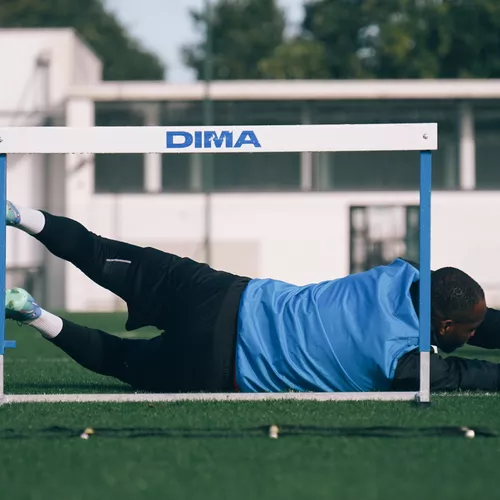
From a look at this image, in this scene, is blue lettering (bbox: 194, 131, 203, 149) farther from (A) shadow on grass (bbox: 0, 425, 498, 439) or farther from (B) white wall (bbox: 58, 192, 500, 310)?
(B) white wall (bbox: 58, 192, 500, 310)

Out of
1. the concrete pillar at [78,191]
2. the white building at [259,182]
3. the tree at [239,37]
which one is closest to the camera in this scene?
the concrete pillar at [78,191]

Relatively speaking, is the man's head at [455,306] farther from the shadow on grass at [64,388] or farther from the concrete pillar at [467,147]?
the concrete pillar at [467,147]

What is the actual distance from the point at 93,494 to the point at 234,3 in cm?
5504

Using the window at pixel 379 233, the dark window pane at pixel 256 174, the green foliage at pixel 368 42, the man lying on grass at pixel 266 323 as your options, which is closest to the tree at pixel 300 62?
the green foliage at pixel 368 42

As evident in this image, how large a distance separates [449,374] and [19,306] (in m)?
2.12

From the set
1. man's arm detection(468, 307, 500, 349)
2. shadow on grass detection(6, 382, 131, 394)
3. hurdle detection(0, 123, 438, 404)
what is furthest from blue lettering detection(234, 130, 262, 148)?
shadow on grass detection(6, 382, 131, 394)

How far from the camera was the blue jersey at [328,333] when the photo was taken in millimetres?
5953

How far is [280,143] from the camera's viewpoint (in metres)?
5.88

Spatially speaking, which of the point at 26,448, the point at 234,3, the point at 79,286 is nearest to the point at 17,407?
the point at 26,448

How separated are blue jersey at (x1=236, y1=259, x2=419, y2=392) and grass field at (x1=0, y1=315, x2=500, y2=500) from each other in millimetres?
204

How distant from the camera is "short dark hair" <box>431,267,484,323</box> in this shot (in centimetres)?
605

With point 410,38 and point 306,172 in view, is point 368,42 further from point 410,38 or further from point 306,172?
point 306,172

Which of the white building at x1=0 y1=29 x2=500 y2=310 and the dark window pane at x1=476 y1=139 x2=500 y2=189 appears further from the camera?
the dark window pane at x1=476 y1=139 x2=500 y2=189

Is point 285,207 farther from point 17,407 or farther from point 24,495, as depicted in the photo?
point 24,495
